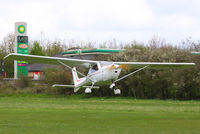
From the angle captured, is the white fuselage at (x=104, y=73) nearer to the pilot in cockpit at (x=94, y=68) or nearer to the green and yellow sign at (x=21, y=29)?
the pilot in cockpit at (x=94, y=68)

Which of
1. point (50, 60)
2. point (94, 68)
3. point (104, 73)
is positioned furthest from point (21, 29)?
point (104, 73)

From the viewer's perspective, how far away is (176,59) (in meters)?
35.1

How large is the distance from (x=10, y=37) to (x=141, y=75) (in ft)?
133

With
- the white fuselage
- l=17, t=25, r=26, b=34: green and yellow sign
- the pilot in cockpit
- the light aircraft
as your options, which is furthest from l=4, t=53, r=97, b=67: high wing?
l=17, t=25, r=26, b=34: green and yellow sign

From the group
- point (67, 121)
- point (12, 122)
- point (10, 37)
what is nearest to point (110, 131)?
point (67, 121)

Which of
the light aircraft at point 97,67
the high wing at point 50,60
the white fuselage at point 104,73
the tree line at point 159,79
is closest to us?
the white fuselage at point 104,73

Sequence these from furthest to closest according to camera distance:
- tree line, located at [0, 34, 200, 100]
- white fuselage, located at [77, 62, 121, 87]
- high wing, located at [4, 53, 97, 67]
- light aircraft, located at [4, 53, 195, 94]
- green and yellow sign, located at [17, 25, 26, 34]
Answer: green and yellow sign, located at [17, 25, 26, 34]
tree line, located at [0, 34, 200, 100]
high wing, located at [4, 53, 97, 67]
light aircraft, located at [4, 53, 195, 94]
white fuselage, located at [77, 62, 121, 87]

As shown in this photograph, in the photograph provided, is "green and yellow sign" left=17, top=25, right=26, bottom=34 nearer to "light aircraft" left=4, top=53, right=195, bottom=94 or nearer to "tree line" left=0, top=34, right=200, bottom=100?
"tree line" left=0, top=34, right=200, bottom=100

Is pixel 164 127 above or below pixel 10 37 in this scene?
below

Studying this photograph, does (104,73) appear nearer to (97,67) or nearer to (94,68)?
(97,67)

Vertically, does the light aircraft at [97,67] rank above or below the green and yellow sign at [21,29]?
below

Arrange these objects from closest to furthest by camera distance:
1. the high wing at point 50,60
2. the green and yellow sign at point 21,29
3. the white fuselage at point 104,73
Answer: the white fuselage at point 104,73
the high wing at point 50,60
the green and yellow sign at point 21,29

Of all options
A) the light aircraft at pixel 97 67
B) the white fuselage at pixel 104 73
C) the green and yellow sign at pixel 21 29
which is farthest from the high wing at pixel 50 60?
the green and yellow sign at pixel 21 29

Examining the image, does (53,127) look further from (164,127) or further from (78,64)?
(78,64)
